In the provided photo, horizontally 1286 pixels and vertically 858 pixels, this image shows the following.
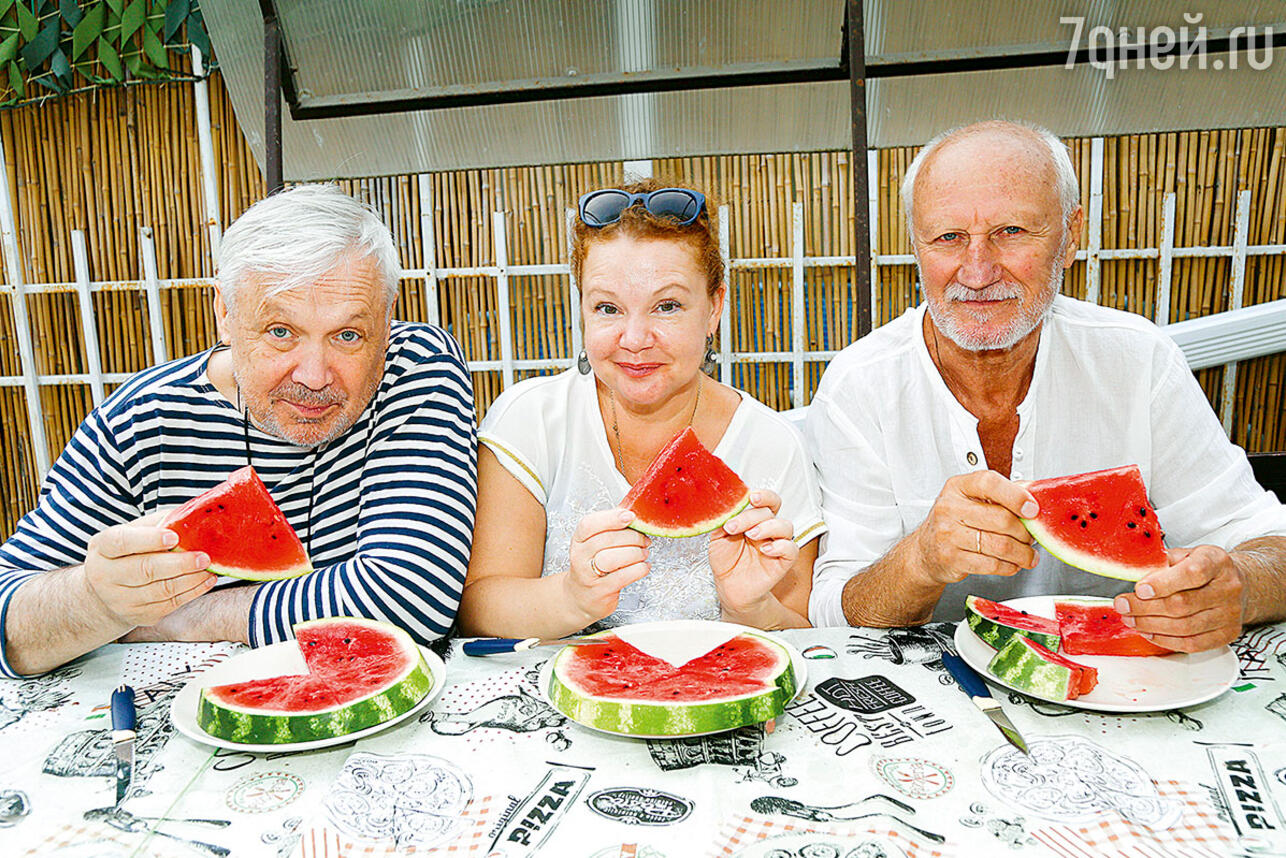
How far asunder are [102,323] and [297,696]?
5.31m

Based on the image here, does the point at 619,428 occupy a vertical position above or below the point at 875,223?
below

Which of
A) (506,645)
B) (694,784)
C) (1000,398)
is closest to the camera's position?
(694,784)

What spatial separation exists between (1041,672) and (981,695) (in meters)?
0.12

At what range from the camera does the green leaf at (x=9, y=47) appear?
212 inches

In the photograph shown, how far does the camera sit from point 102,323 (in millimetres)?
5891

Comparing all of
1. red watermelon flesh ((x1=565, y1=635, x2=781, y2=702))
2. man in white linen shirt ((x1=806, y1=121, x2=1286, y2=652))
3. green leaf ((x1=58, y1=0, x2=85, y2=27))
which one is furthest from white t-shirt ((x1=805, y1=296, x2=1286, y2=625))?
green leaf ((x1=58, y1=0, x2=85, y2=27))

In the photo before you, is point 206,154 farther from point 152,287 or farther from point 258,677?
point 258,677

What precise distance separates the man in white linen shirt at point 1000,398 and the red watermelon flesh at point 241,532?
144cm

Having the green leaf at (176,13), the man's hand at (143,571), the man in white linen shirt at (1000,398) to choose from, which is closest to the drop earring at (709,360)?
the man in white linen shirt at (1000,398)

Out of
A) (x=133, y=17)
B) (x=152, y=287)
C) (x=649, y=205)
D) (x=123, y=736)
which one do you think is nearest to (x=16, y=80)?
(x=133, y=17)

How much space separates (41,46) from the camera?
17.6 feet

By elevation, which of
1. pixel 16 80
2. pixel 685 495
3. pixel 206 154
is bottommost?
pixel 685 495

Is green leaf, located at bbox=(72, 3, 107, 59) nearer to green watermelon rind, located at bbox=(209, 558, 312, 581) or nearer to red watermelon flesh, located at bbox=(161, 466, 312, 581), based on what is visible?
red watermelon flesh, located at bbox=(161, 466, 312, 581)

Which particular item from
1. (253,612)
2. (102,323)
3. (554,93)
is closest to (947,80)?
(554,93)
